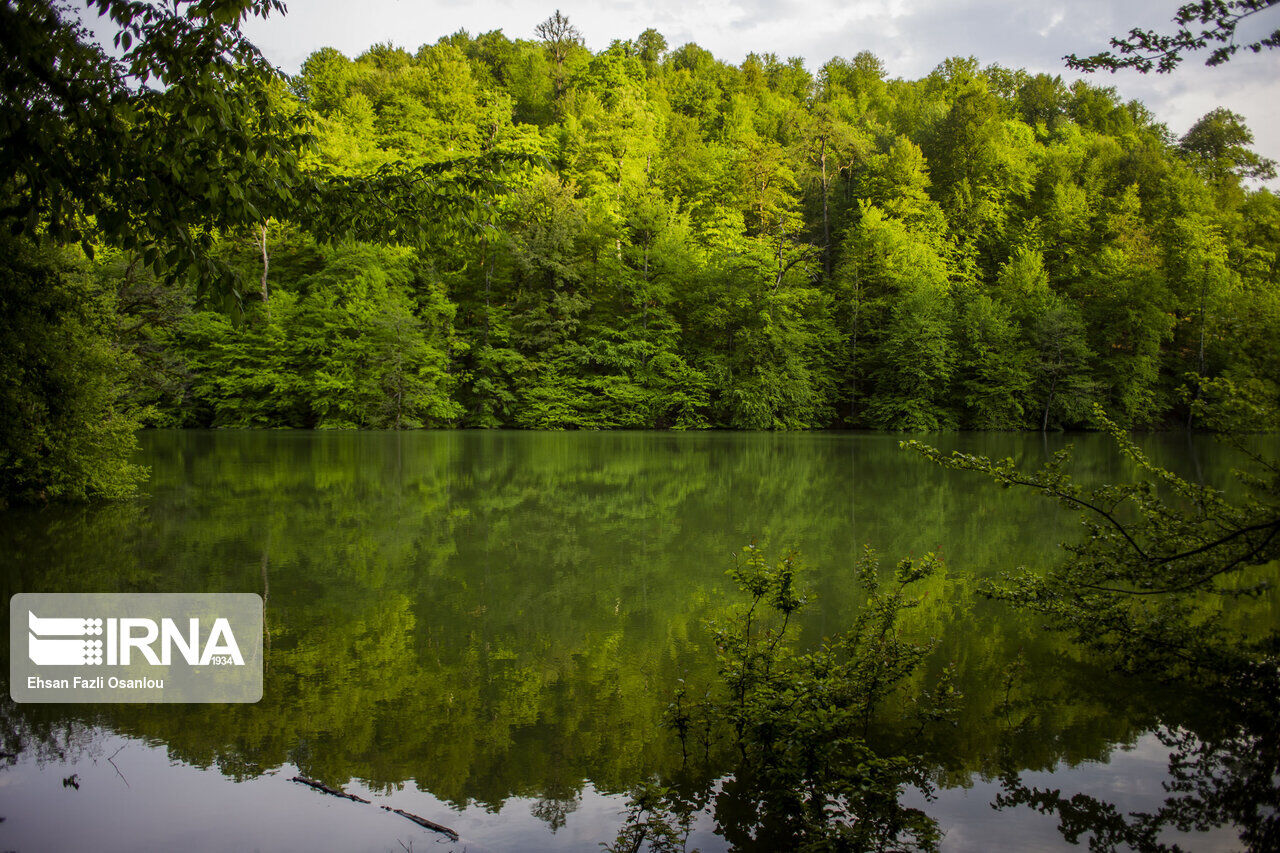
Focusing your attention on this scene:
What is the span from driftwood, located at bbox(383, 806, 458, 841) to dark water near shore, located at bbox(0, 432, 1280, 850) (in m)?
0.05

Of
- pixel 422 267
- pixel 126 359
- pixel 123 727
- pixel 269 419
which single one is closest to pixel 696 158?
pixel 422 267

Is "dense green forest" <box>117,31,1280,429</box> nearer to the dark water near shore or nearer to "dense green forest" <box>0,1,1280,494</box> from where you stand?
"dense green forest" <box>0,1,1280,494</box>

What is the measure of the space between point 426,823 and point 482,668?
164 centimetres

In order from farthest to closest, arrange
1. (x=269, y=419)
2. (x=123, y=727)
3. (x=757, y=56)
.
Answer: (x=757, y=56) → (x=269, y=419) → (x=123, y=727)

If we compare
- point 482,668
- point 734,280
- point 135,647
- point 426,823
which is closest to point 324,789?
point 426,823

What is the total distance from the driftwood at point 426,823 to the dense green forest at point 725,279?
920 inches

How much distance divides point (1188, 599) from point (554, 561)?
518 centimetres

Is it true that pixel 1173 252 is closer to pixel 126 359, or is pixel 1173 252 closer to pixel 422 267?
pixel 422 267

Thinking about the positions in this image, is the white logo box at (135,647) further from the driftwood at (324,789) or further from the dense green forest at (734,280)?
the dense green forest at (734,280)

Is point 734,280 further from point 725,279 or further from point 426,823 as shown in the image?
point 426,823

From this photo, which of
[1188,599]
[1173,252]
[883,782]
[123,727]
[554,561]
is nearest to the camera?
[883,782]

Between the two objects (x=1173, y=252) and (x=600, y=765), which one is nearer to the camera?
(x=600, y=765)

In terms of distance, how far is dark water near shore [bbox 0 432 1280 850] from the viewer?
9.80 feet

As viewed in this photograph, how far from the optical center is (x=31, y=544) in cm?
763
